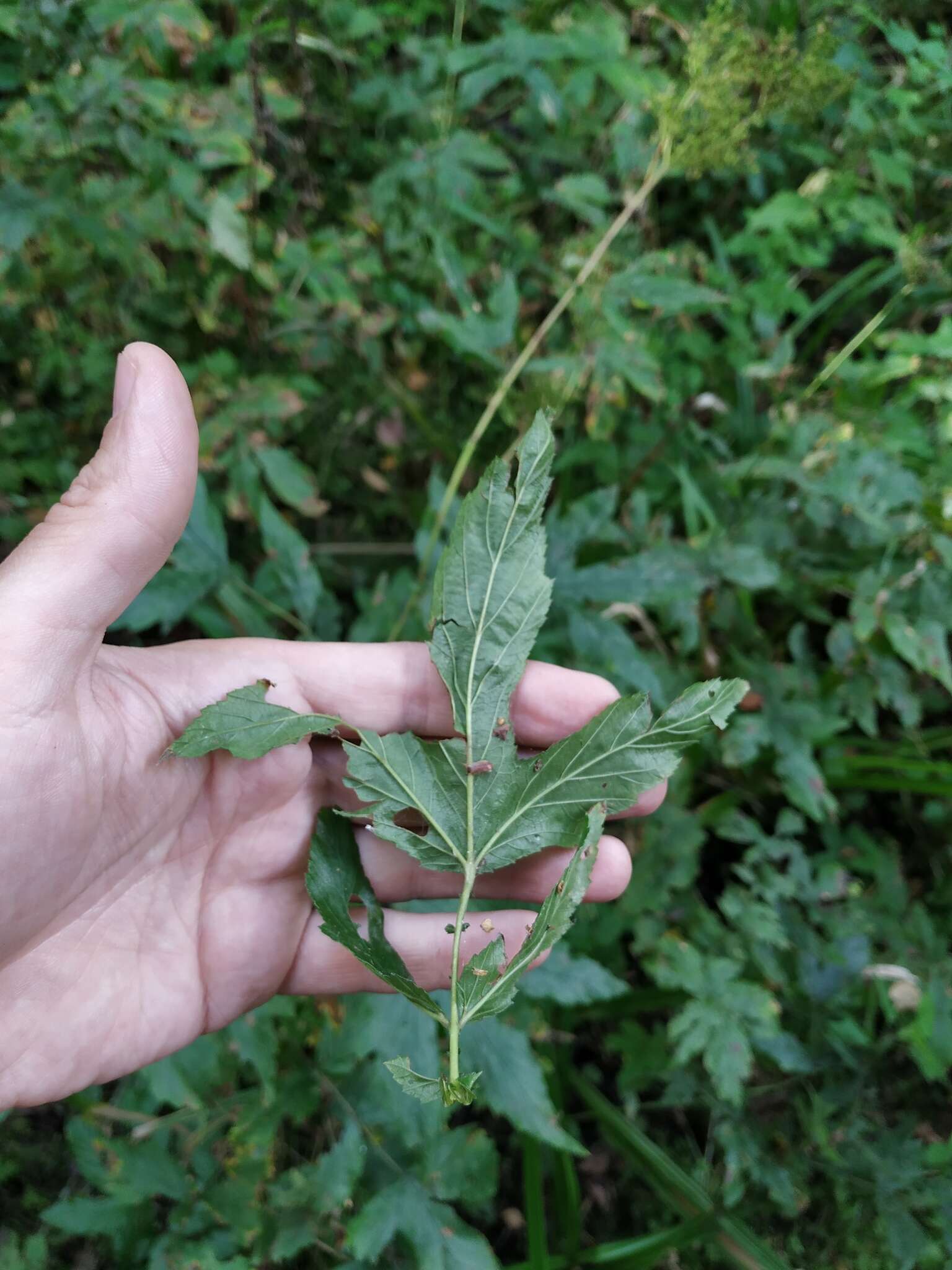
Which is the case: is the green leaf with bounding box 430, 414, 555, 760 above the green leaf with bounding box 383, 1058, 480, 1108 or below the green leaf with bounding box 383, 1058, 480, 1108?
above

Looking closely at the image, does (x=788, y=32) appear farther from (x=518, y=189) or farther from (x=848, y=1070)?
(x=848, y=1070)

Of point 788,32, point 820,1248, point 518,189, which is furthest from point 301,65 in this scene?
point 820,1248

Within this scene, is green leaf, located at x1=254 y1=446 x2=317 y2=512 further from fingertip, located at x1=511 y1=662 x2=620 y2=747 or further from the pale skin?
fingertip, located at x1=511 y1=662 x2=620 y2=747

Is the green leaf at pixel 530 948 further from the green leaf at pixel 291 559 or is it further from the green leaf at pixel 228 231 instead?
the green leaf at pixel 228 231

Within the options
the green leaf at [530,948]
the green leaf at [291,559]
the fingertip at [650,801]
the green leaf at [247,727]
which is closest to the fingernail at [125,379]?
the green leaf at [247,727]

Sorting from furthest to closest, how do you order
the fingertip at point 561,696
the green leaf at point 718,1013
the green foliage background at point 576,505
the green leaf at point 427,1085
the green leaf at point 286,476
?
the green leaf at point 286,476, the green leaf at point 718,1013, the green foliage background at point 576,505, the fingertip at point 561,696, the green leaf at point 427,1085

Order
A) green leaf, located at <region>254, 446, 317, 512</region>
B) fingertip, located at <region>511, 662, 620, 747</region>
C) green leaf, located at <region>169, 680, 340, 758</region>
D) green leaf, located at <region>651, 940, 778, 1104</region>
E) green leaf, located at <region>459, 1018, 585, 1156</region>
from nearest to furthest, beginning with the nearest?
green leaf, located at <region>169, 680, 340, 758</region>, green leaf, located at <region>459, 1018, 585, 1156</region>, fingertip, located at <region>511, 662, 620, 747</region>, green leaf, located at <region>651, 940, 778, 1104</region>, green leaf, located at <region>254, 446, 317, 512</region>

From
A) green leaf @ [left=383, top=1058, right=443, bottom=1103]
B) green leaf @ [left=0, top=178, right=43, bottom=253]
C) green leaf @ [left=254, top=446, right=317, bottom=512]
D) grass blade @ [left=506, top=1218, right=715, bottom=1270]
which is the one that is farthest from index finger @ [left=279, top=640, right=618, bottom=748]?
grass blade @ [left=506, top=1218, right=715, bottom=1270]
